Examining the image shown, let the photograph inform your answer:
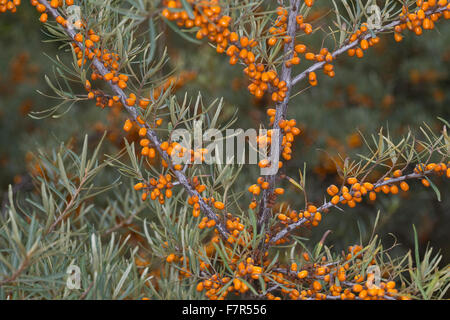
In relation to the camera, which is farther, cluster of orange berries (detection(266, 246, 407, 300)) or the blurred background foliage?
the blurred background foliage

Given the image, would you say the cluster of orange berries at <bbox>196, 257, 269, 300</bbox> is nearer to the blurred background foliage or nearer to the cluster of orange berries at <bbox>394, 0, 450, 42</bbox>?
the cluster of orange berries at <bbox>394, 0, 450, 42</bbox>

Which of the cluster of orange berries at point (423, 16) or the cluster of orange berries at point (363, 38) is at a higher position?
the cluster of orange berries at point (423, 16)

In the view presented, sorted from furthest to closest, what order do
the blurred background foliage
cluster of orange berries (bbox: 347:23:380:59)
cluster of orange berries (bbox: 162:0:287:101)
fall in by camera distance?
1. the blurred background foliage
2. cluster of orange berries (bbox: 347:23:380:59)
3. cluster of orange berries (bbox: 162:0:287:101)

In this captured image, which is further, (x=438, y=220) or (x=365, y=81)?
(x=365, y=81)

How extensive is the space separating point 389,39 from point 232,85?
0.51 m

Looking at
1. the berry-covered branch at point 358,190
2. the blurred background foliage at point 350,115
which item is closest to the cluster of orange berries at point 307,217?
the berry-covered branch at point 358,190

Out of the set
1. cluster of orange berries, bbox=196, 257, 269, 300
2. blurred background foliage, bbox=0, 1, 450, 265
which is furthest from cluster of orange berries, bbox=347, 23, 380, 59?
blurred background foliage, bbox=0, 1, 450, 265

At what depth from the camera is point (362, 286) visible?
40 centimetres

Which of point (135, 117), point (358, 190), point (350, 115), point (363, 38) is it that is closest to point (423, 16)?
point (363, 38)

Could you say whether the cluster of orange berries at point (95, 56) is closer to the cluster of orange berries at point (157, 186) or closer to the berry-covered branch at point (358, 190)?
the cluster of orange berries at point (157, 186)

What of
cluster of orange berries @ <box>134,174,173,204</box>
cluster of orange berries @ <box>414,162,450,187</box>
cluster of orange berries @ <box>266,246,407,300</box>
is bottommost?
cluster of orange berries @ <box>266,246,407,300</box>
